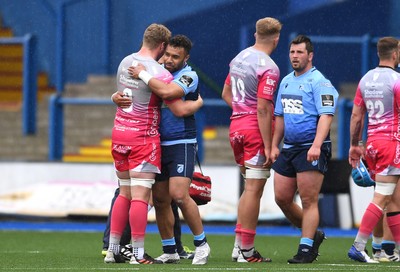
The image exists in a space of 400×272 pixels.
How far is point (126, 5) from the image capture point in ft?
64.3

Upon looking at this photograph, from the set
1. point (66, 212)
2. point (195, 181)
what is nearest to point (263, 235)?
point (66, 212)

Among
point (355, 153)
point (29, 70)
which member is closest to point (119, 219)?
point (355, 153)

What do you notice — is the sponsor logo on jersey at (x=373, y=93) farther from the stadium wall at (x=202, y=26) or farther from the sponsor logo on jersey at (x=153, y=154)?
the stadium wall at (x=202, y=26)

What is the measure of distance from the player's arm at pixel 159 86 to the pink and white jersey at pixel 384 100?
5.50 ft

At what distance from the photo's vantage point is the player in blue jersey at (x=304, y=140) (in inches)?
393

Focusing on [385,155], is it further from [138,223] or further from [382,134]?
[138,223]

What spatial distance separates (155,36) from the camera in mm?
9773

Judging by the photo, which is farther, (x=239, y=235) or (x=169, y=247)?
(x=239, y=235)

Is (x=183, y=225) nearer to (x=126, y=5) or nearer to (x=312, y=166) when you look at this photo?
(x=126, y=5)

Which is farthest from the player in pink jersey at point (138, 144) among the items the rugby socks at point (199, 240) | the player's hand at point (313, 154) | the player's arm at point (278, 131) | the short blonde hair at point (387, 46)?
the short blonde hair at point (387, 46)

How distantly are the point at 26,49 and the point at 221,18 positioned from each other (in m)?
3.25

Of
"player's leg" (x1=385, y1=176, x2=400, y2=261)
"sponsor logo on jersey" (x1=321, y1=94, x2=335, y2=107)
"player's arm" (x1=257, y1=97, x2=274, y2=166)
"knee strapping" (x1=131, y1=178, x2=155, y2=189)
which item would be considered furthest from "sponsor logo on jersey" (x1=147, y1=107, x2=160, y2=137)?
"player's leg" (x1=385, y1=176, x2=400, y2=261)

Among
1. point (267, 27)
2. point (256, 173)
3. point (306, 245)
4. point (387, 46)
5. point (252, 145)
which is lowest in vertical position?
point (306, 245)

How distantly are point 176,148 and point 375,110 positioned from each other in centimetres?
175
